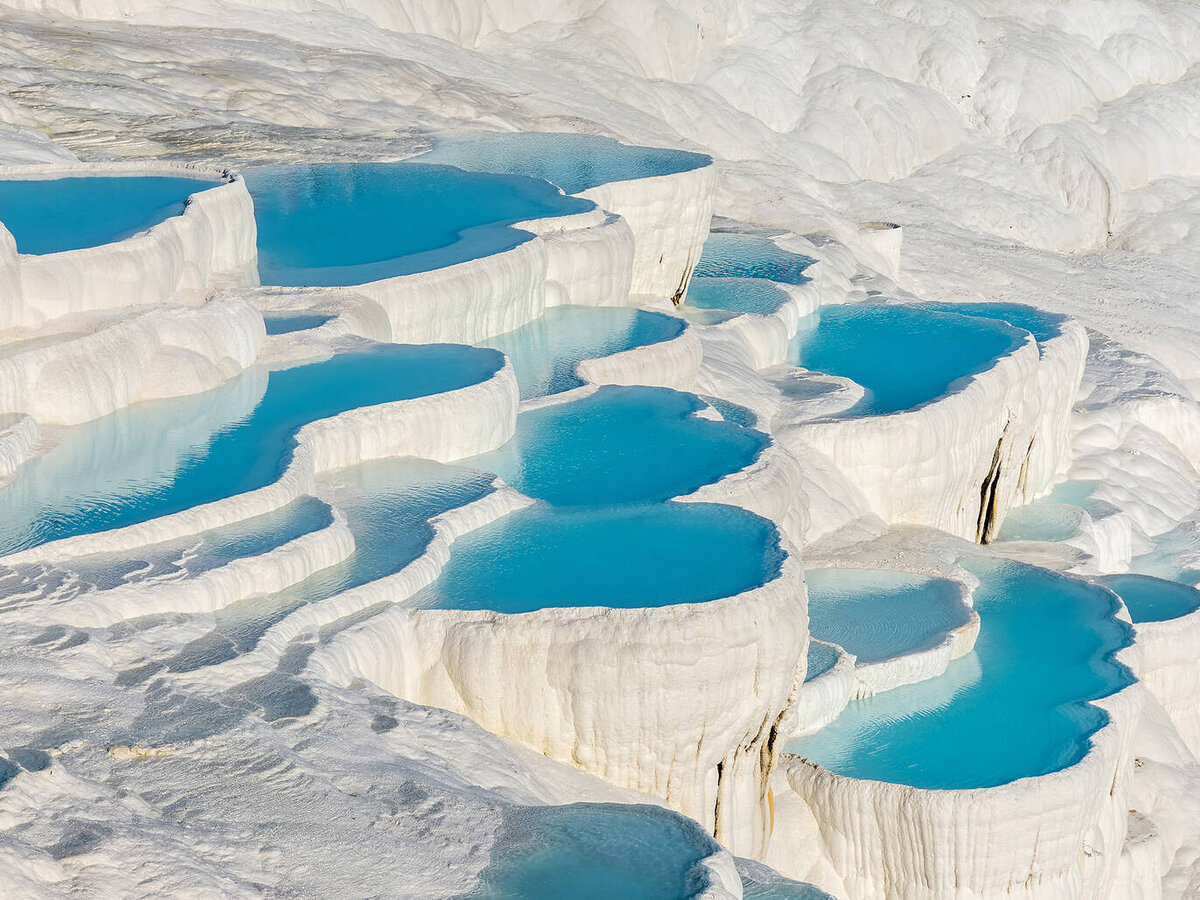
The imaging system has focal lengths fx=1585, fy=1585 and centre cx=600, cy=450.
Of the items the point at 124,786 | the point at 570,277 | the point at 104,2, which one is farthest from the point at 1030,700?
the point at 104,2

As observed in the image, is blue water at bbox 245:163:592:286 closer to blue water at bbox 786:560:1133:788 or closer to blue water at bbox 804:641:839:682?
blue water at bbox 804:641:839:682

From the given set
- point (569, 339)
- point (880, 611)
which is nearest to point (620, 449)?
point (880, 611)

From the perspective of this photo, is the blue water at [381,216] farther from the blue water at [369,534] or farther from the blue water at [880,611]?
the blue water at [880,611]

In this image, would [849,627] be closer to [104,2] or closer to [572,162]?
[572,162]

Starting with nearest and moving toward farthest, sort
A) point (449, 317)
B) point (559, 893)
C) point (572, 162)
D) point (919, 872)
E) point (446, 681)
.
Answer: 1. point (559, 893)
2. point (446, 681)
3. point (919, 872)
4. point (449, 317)
5. point (572, 162)

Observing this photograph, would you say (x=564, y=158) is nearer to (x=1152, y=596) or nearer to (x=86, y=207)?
(x=86, y=207)

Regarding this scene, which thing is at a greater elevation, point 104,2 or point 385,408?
point 104,2

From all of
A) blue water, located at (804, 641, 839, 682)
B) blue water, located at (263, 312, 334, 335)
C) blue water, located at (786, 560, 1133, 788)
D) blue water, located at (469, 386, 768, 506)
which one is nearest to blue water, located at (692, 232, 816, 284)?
blue water, located at (469, 386, 768, 506)

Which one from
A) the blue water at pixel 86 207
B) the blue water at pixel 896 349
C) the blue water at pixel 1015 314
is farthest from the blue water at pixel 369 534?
the blue water at pixel 1015 314
